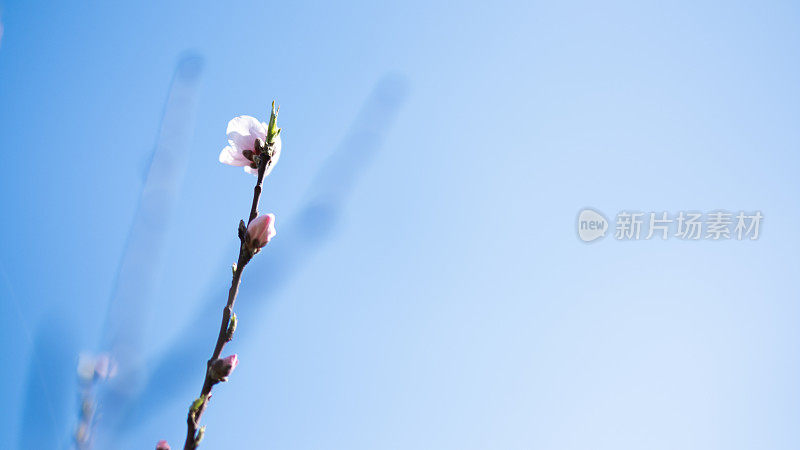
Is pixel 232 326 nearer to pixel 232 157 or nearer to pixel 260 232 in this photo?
pixel 260 232

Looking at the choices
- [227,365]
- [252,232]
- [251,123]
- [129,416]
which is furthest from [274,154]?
[129,416]

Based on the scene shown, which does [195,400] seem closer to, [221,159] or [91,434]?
[91,434]

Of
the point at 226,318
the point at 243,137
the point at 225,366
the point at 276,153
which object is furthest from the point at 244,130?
the point at 225,366

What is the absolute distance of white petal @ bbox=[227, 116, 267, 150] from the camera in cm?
156

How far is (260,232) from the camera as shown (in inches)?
48.8

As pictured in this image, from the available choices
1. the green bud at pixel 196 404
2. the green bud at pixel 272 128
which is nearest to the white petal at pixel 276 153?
the green bud at pixel 272 128

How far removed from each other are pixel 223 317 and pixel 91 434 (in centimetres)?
44

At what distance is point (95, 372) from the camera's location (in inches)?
33.7

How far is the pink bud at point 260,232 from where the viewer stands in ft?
4.04

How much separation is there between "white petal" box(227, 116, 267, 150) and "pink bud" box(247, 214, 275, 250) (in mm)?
410

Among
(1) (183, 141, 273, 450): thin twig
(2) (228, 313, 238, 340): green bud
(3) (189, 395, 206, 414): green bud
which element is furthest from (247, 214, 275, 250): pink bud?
(3) (189, 395, 206, 414): green bud

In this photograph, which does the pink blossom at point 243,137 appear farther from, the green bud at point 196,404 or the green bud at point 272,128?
the green bud at point 196,404

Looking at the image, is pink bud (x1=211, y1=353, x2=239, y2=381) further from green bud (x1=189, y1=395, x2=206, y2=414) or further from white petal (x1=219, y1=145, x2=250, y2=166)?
white petal (x1=219, y1=145, x2=250, y2=166)

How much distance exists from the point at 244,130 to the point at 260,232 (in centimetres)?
46
